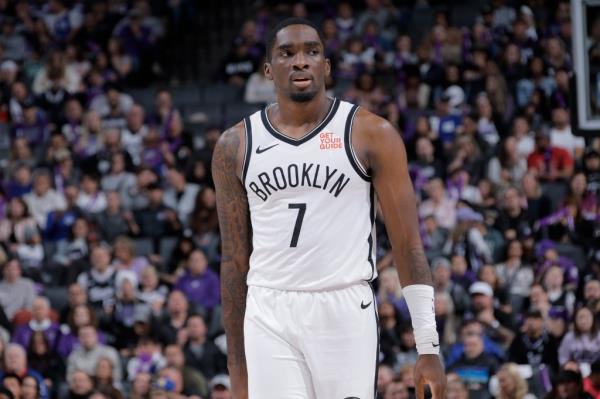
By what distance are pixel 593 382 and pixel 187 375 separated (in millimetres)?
3685

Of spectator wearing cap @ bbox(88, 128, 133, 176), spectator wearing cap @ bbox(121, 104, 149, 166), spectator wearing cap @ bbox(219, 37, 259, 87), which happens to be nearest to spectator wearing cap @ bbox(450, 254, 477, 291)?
spectator wearing cap @ bbox(88, 128, 133, 176)

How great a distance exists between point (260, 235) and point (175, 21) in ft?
47.3

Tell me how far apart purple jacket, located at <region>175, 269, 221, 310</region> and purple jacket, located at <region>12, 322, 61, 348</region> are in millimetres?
1379

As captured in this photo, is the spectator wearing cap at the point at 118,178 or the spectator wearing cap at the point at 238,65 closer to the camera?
the spectator wearing cap at the point at 118,178

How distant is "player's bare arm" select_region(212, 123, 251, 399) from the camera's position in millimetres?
5242

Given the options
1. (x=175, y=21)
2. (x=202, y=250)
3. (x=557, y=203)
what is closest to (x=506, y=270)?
(x=557, y=203)

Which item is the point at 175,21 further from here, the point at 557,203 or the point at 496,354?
the point at 496,354

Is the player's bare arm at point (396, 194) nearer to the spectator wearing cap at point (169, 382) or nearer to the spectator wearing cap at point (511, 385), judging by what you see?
the spectator wearing cap at point (511, 385)

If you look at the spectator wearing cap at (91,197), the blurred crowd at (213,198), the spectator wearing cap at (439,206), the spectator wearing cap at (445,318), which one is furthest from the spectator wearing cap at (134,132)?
the spectator wearing cap at (445,318)

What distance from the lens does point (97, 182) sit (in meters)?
15.1

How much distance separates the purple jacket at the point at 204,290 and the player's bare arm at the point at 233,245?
24.5 ft

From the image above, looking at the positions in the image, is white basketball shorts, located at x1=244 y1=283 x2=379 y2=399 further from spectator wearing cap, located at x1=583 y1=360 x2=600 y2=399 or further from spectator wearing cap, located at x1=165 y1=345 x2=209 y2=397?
spectator wearing cap, located at x1=165 y1=345 x2=209 y2=397

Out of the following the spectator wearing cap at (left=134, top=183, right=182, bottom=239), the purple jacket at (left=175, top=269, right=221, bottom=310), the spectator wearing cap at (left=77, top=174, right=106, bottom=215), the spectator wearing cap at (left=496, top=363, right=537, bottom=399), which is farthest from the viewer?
the spectator wearing cap at (left=77, top=174, right=106, bottom=215)

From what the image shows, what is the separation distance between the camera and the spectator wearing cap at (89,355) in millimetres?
11938
